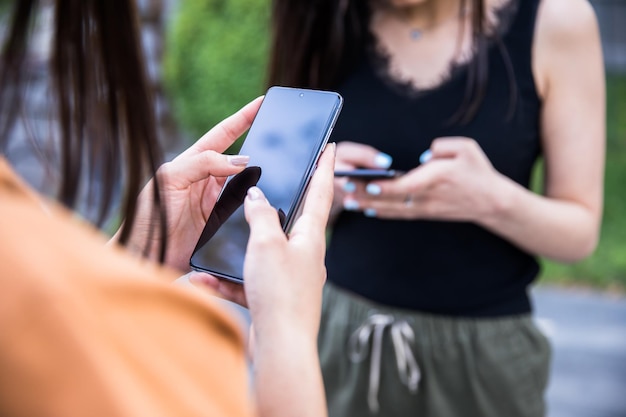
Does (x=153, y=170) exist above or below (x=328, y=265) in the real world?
above

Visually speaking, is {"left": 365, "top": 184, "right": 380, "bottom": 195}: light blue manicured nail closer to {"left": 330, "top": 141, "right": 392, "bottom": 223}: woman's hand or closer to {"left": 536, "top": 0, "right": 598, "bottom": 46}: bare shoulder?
{"left": 330, "top": 141, "right": 392, "bottom": 223}: woman's hand

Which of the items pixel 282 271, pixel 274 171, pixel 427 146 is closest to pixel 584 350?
pixel 427 146

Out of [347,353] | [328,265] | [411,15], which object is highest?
[411,15]

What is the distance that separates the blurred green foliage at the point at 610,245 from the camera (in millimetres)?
3752

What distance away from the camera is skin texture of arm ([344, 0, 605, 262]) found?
1259 millimetres

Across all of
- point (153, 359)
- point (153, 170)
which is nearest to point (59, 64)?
point (153, 170)

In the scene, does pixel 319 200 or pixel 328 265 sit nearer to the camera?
pixel 319 200

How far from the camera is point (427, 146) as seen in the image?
1.37m

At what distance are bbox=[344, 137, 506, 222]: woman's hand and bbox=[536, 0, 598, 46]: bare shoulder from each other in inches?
9.7

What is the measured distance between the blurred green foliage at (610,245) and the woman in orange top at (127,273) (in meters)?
2.98

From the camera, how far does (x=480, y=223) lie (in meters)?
1.32

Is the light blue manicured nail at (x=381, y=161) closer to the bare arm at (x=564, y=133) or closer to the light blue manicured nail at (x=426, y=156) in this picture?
the light blue manicured nail at (x=426, y=156)

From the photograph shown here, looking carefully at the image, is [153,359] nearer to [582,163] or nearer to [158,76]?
[582,163]

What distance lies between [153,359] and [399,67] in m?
1.09
